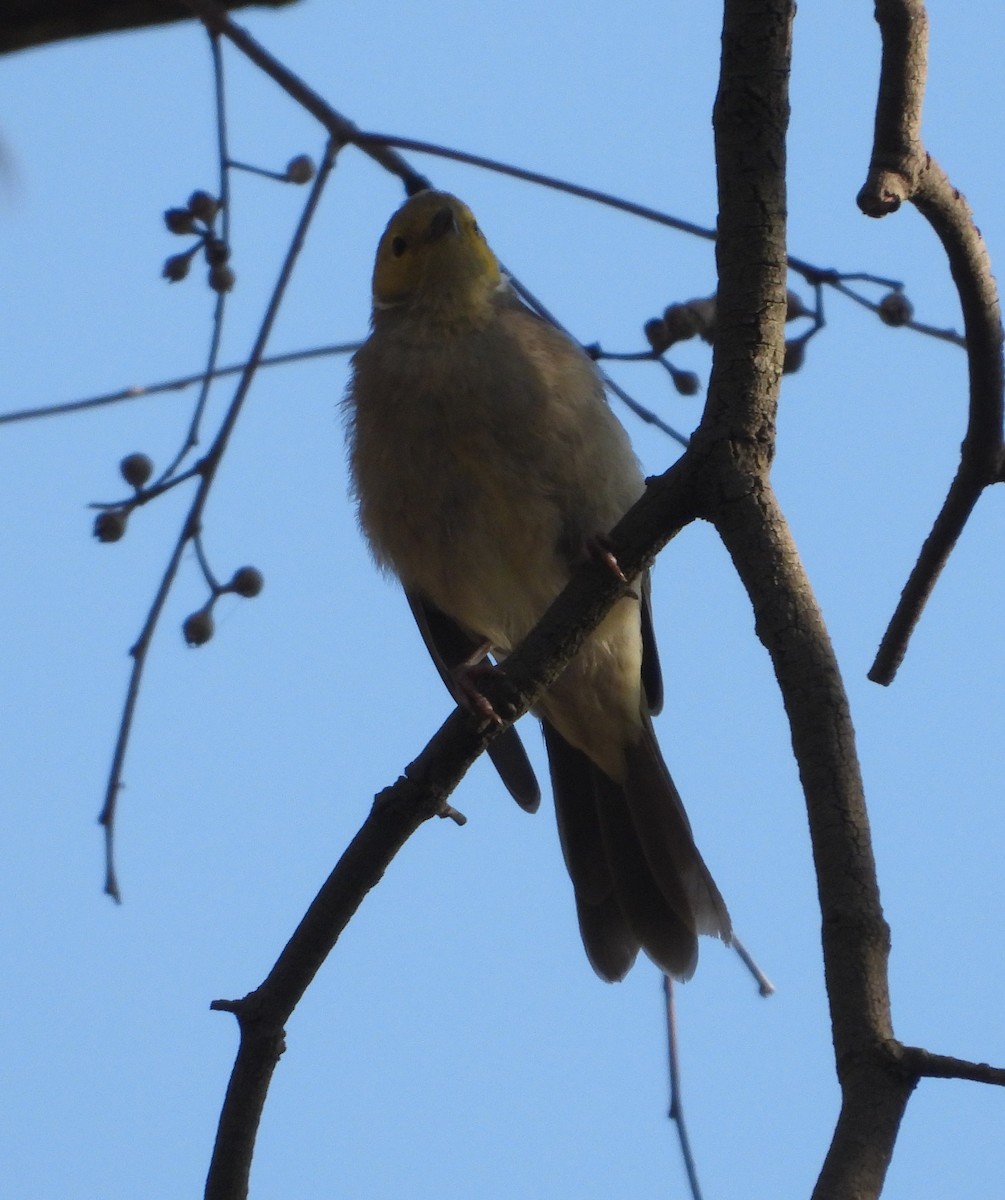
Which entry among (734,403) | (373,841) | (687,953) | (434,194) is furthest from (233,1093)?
(434,194)

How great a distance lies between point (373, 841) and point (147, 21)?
9.07 feet

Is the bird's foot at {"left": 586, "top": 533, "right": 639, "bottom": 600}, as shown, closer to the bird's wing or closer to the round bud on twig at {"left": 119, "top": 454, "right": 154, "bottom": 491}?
the round bud on twig at {"left": 119, "top": 454, "right": 154, "bottom": 491}

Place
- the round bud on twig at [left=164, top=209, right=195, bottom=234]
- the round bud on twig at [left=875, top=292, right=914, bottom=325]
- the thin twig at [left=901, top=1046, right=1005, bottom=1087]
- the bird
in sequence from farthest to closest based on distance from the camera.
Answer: the bird < the round bud on twig at [left=164, top=209, right=195, bottom=234] < the round bud on twig at [left=875, top=292, right=914, bottom=325] < the thin twig at [left=901, top=1046, right=1005, bottom=1087]

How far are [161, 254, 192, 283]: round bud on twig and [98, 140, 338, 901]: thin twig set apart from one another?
0.53 m

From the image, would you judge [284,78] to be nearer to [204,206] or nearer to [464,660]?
[204,206]

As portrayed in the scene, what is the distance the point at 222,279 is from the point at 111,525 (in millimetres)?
644

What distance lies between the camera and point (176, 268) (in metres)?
3.88

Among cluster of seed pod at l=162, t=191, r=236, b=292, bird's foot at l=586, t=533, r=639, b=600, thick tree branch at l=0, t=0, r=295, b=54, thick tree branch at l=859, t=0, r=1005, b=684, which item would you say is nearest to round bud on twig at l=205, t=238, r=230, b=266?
cluster of seed pod at l=162, t=191, r=236, b=292

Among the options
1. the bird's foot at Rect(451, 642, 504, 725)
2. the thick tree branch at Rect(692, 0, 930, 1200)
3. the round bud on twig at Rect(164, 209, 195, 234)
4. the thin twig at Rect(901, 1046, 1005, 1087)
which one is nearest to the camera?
the thin twig at Rect(901, 1046, 1005, 1087)

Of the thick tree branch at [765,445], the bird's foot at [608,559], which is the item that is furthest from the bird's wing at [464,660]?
the thick tree branch at [765,445]

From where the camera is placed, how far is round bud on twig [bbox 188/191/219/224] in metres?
3.86

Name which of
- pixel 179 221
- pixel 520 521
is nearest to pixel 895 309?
pixel 520 521

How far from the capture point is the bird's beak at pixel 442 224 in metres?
4.93

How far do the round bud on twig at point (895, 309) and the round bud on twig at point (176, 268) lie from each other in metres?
1.68
